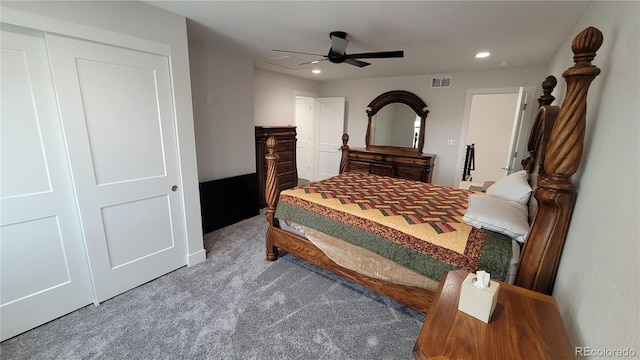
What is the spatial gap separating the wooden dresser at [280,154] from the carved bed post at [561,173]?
3572mm

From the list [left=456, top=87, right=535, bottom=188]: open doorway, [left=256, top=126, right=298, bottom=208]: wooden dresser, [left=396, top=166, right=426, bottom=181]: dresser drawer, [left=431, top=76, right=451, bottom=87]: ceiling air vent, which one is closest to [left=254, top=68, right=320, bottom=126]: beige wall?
[left=256, top=126, right=298, bottom=208]: wooden dresser

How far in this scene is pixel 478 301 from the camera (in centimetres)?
93

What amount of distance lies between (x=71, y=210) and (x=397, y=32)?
10.3ft

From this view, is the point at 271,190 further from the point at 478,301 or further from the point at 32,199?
the point at 478,301

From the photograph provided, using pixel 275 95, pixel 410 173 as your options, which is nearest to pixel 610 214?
pixel 410 173

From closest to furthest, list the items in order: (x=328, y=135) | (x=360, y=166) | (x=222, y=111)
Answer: (x=222, y=111), (x=360, y=166), (x=328, y=135)

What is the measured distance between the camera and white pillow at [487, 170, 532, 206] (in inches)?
73.5

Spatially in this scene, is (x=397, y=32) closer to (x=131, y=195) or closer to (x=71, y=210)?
(x=131, y=195)

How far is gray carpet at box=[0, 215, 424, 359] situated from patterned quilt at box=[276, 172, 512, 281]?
54 cm

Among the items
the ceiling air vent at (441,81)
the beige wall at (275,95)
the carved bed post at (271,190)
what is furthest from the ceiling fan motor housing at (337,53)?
the ceiling air vent at (441,81)

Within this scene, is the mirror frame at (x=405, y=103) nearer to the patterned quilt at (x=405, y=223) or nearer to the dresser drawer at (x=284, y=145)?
the dresser drawer at (x=284, y=145)

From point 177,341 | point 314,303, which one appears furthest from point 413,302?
point 177,341

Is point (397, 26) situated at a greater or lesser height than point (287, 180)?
greater

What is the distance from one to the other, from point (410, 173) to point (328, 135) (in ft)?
6.79
